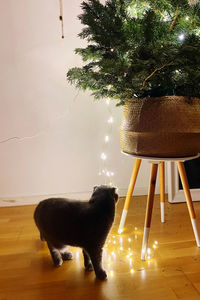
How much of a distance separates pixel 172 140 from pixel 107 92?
1.03ft

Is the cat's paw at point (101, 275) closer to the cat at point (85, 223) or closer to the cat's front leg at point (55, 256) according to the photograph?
the cat at point (85, 223)

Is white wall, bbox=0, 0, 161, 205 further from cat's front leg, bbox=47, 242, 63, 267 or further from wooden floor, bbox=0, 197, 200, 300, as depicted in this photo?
cat's front leg, bbox=47, 242, 63, 267

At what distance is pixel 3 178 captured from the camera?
1.56m

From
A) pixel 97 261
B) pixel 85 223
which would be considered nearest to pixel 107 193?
pixel 85 223

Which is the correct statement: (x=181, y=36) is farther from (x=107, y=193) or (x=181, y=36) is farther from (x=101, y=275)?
(x=101, y=275)

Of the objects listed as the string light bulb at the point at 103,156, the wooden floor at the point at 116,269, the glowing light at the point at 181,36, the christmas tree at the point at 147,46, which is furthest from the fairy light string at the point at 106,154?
the glowing light at the point at 181,36

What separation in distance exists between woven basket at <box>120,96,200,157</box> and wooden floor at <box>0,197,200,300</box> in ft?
1.35

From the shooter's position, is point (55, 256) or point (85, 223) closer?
point (85, 223)

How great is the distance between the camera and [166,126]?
33.7 inches

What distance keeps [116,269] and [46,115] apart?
0.94 metres

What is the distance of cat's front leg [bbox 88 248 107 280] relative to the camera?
869 mm

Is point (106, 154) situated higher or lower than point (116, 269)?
higher

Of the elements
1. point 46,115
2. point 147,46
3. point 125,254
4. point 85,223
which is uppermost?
point 147,46

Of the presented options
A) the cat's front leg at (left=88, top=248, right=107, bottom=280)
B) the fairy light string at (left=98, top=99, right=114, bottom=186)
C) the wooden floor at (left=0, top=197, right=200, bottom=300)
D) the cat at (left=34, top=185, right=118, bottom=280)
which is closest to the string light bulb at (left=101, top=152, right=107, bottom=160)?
the fairy light string at (left=98, top=99, right=114, bottom=186)
